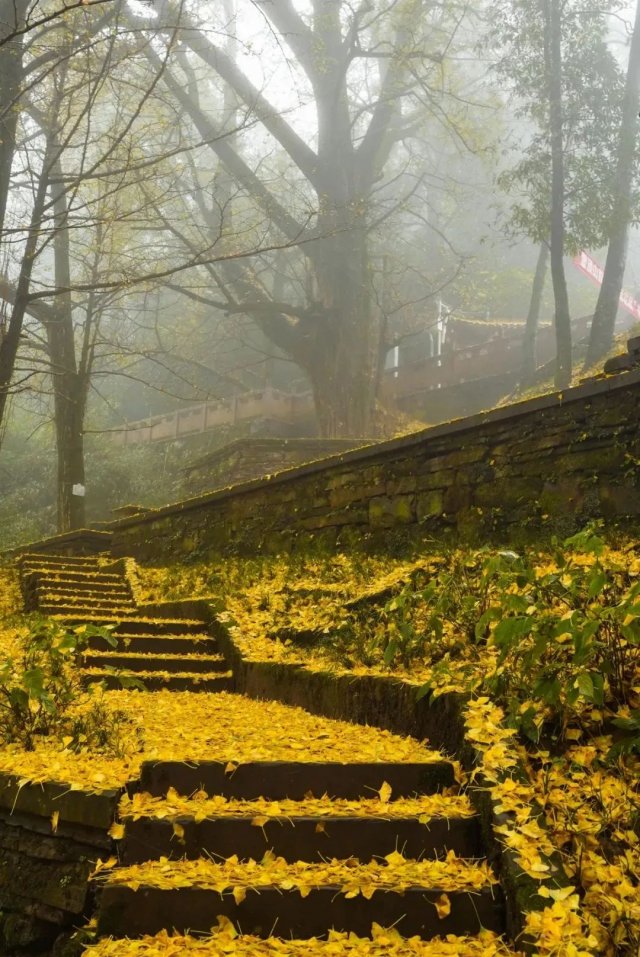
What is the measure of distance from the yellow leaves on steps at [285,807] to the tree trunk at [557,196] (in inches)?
490

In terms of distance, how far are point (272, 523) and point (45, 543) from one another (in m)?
5.99

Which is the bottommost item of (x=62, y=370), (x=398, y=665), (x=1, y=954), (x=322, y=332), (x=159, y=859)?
(x=1, y=954)

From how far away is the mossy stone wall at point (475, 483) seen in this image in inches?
243

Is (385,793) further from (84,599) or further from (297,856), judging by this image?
(84,599)

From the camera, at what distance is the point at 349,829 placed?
3156 millimetres

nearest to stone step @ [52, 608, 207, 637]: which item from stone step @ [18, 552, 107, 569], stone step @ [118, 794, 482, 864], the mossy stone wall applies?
the mossy stone wall

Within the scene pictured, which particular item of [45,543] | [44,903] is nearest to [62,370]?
[45,543]

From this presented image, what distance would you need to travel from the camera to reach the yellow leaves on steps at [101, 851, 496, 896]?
111 inches

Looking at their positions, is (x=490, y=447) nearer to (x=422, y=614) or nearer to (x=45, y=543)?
(x=422, y=614)

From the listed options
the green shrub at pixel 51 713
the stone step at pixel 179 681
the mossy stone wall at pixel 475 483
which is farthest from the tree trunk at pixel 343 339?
the green shrub at pixel 51 713

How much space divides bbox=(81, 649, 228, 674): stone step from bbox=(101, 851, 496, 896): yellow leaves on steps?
3.37m

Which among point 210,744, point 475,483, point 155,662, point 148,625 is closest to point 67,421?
point 148,625

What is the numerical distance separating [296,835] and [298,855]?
8 cm

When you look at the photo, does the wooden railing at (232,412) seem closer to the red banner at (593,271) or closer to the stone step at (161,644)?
the red banner at (593,271)
